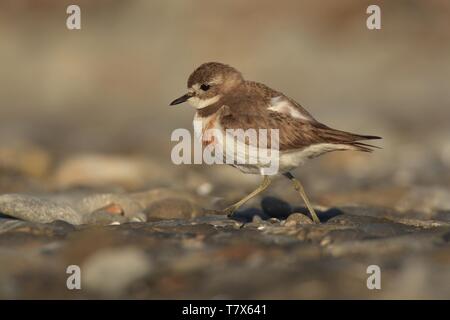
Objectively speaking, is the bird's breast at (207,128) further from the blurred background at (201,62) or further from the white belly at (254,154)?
the blurred background at (201,62)

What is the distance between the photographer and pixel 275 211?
29.1 ft

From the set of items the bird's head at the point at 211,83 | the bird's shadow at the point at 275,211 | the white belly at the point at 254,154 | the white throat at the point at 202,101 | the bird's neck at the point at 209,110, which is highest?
the bird's head at the point at 211,83

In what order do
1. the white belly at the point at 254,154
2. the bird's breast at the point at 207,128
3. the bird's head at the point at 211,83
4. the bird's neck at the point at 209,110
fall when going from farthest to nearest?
the bird's head at the point at 211,83
the bird's neck at the point at 209,110
the bird's breast at the point at 207,128
the white belly at the point at 254,154

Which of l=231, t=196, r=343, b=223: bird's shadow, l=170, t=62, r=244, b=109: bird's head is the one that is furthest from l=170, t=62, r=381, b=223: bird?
l=231, t=196, r=343, b=223: bird's shadow

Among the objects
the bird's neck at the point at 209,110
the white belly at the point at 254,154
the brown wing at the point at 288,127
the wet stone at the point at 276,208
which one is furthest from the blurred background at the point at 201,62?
the brown wing at the point at 288,127

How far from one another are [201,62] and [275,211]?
12969 millimetres

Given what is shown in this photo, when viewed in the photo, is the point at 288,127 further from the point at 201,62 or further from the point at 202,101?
the point at 201,62

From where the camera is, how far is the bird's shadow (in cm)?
865

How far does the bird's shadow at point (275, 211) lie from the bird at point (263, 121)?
570 mm

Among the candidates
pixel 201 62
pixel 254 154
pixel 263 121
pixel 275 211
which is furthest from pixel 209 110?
pixel 201 62

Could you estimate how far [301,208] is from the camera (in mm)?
9180

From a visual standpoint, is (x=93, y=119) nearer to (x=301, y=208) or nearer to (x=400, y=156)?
(x=400, y=156)

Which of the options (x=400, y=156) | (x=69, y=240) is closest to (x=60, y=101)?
(x=400, y=156)

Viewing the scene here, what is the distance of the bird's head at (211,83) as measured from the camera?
812 centimetres
